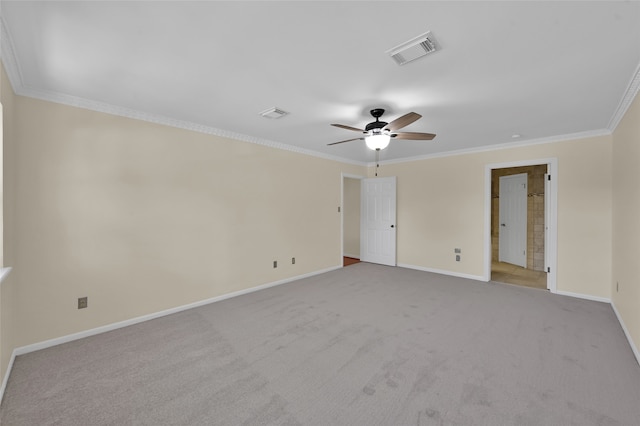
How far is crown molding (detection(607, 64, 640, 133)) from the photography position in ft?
7.65

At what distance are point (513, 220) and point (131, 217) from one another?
7161mm

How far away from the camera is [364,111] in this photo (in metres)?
3.07

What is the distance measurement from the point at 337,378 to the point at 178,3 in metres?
2.70

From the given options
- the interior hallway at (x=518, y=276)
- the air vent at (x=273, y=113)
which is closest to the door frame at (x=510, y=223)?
the interior hallway at (x=518, y=276)

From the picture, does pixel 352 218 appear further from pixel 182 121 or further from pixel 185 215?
pixel 182 121

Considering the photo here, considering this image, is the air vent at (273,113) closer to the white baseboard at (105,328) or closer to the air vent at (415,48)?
the air vent at (415,48)

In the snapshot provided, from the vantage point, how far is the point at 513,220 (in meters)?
6.12

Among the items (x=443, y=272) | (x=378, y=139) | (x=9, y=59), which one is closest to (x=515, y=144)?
(x=443, y=272)

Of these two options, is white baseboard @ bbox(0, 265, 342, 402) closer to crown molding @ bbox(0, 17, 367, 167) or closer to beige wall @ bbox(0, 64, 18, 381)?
beige wall @ bbox(0, 64, 18, 381)

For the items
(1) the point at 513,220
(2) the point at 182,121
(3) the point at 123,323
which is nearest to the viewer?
(3) the point at 123,323

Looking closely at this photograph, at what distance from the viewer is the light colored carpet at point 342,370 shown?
179 centimetres

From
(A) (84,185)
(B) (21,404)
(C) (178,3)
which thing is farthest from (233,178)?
(B) (21,404)

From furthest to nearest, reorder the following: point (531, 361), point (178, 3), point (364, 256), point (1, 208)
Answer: point (364, 256)
point (531, 361)
point (1, 208)
point (178, 3)

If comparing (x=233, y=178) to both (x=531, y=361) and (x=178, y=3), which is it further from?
(x=531, y=361)
